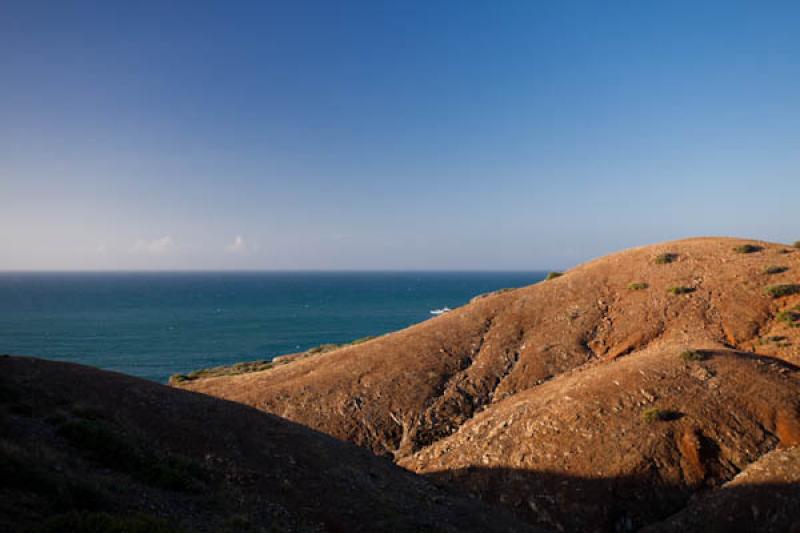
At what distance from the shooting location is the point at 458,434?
28078 millimetres

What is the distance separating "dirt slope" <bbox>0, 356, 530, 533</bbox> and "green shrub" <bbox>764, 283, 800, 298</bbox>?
2832 cm

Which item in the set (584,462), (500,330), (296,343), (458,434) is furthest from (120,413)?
(296,343)

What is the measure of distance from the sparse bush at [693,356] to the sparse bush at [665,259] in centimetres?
1673

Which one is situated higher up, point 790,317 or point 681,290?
point 681,290

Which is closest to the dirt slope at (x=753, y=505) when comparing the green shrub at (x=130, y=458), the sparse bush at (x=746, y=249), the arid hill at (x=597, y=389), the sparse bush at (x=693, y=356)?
the arid hill at (x=597, y=389)

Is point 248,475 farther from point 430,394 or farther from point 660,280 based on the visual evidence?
point 660,280

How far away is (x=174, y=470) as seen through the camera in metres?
13.6

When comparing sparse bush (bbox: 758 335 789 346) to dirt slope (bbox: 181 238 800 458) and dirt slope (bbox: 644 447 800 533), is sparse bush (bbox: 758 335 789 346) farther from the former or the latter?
dirt slope (bbox: 644 447 800 533)

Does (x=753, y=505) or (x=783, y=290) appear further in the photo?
(x=783, y=290)

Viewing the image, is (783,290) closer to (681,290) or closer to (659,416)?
(681,290)

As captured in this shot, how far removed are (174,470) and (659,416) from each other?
22589 mm

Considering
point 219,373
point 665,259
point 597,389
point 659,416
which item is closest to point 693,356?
point 659,416

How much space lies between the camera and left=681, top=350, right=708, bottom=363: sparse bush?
26.9 m

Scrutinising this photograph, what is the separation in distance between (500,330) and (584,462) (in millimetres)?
17534
